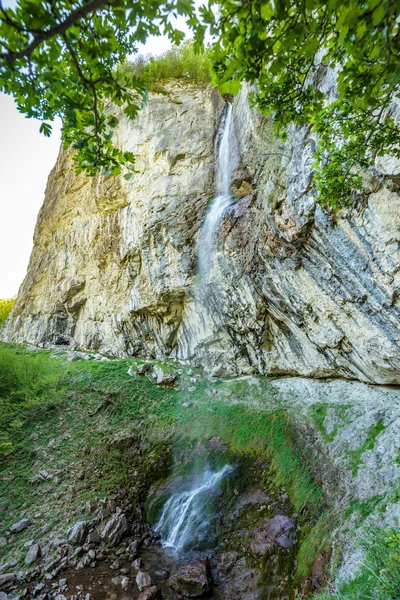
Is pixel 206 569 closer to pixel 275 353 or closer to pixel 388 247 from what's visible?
pixel 275 353

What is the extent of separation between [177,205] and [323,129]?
964cm

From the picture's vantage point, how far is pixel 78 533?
18.3ft

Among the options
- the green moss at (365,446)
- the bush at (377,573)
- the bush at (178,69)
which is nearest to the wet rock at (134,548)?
the bush at (377,573)

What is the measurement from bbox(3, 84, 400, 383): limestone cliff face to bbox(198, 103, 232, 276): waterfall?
0.40m

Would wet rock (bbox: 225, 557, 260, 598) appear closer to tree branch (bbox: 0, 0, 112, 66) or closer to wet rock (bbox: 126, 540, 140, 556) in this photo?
wet rock (bbox: 126, 540, 140, 556)

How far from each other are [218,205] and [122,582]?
36.2 feet

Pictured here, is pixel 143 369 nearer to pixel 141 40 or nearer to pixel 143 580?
pixel 143 580

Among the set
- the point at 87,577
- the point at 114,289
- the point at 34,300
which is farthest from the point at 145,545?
the point at 34,300

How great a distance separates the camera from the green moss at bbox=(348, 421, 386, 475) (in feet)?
18.0

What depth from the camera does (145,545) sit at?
19.5ft

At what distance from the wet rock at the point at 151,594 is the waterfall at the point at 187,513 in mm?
1115

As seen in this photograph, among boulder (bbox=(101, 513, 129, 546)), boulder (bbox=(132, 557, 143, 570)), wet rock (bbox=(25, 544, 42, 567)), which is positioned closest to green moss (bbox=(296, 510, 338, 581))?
boulder (bbox=(132, 557, 143, 570))

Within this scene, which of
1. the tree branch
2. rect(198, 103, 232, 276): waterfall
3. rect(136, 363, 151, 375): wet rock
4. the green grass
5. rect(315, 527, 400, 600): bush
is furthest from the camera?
rect(136, 363, 151, 375): wet rock

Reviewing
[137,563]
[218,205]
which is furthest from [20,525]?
[218,205]
